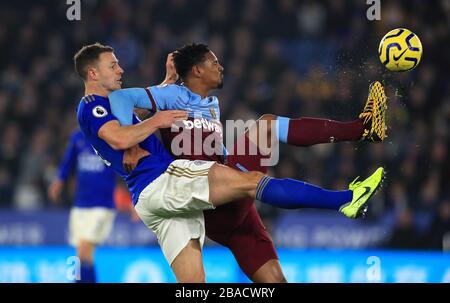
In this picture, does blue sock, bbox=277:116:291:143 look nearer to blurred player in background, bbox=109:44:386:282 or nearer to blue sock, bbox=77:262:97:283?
blurred player in background, bbox=109:44:386:282

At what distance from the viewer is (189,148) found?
→ 610cm

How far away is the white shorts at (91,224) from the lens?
9.68 meters

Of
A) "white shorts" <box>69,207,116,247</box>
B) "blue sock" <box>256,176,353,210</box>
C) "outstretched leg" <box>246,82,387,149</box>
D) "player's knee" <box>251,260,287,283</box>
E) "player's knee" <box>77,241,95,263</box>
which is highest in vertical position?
"outstretched leg" <box>246,82,387,149</box>

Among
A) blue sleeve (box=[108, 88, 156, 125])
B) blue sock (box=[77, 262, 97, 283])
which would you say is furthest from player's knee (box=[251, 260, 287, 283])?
blue sock (box=[77, 262, 97, 283])

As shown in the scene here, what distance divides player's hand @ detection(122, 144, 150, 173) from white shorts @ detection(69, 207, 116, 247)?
382 centimetres

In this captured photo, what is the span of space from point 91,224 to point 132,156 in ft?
13.1

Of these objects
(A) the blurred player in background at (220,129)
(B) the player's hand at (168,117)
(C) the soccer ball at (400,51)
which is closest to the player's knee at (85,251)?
(A) the blurred player in background at (220,129)

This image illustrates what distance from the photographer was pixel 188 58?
634cm

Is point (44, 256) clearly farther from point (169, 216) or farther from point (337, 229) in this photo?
point (169, 216)

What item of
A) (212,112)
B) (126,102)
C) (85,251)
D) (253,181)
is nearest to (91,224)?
(85,251)

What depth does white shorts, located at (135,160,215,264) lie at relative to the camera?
18.9ft

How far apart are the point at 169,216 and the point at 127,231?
19.0 ft
